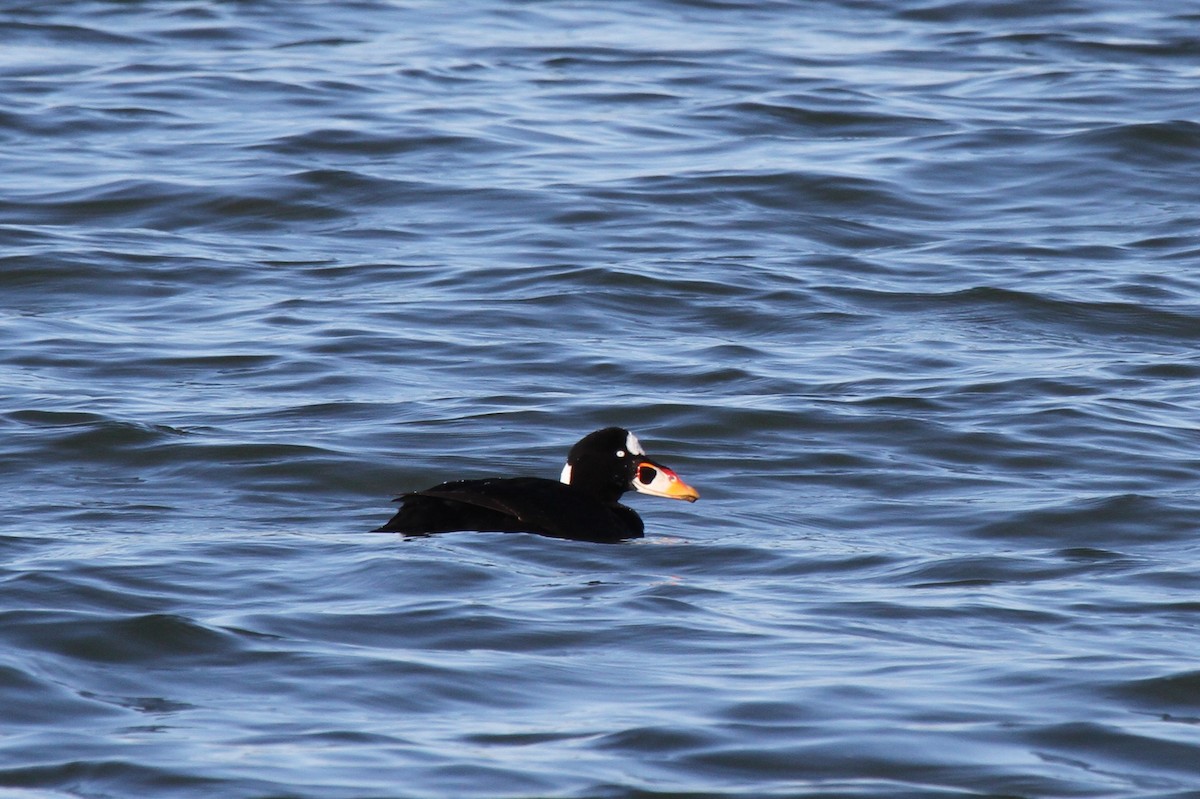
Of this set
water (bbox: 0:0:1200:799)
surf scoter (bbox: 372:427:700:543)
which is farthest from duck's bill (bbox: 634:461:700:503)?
water (bbox: 0:0:1200:799)

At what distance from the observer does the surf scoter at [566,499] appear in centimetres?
754

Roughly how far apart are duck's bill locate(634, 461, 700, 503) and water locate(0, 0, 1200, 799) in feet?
0.60

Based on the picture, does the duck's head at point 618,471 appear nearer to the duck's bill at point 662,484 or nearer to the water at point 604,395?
the duck's bill at point 662,484

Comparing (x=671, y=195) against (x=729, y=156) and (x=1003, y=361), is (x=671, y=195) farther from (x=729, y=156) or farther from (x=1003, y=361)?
(x=1003, y=361)

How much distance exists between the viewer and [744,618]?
6.68 m

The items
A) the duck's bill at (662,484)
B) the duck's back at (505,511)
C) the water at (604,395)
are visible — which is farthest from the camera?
the duck's bill at (662,484)

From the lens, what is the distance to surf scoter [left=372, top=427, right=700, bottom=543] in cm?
754

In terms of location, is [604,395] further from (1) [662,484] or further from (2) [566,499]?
(2) [566,499]

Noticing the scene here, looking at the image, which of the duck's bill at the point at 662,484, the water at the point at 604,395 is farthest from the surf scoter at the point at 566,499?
the water at the point at 604,395

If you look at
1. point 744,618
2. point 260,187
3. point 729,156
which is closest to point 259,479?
point 744,618

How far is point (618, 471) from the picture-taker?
8.25m

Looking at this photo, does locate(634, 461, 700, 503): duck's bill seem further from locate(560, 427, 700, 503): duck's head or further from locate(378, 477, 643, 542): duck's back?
locate(378, 477, 643, 542): duck's back

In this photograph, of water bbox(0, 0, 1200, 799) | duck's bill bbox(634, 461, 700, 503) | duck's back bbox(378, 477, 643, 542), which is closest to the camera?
water bbox(0, 0, 1200, 799)

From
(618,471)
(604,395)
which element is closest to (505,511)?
(618,471)
